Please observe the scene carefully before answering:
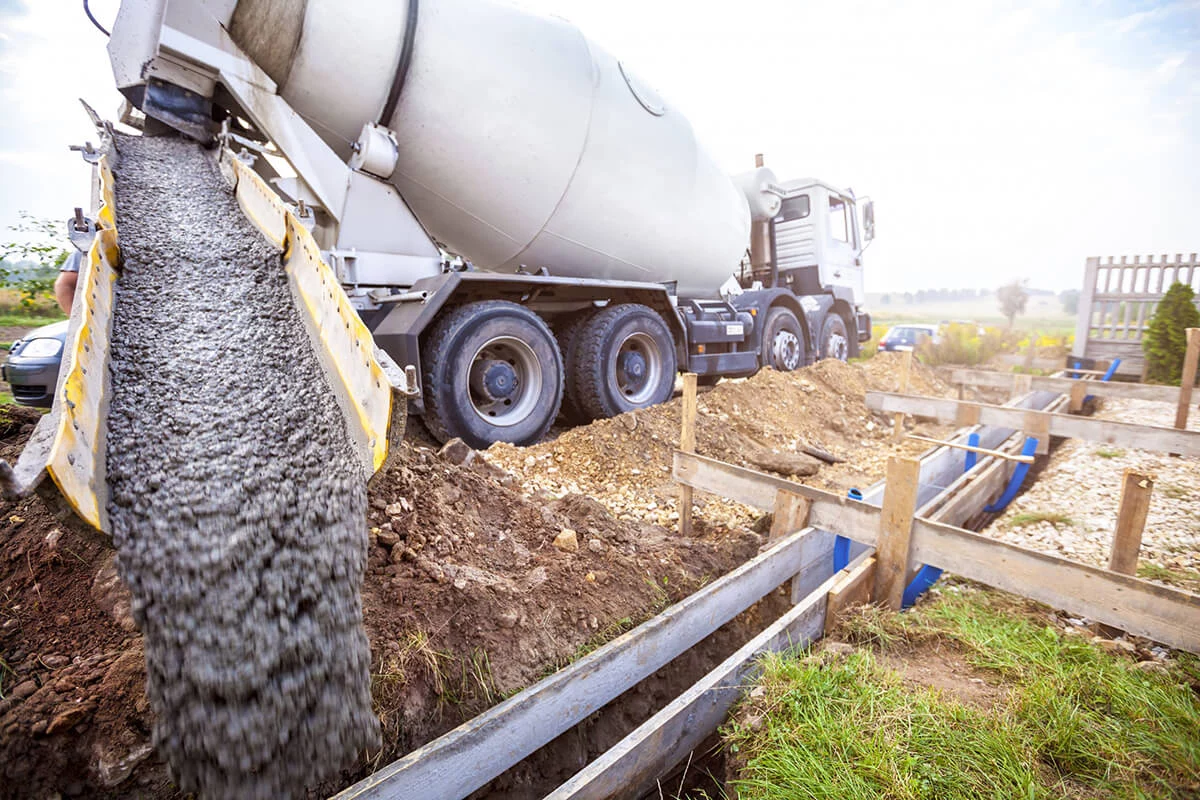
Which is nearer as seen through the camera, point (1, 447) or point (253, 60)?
point (1, 447)

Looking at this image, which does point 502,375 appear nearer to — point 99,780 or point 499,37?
point 499,37

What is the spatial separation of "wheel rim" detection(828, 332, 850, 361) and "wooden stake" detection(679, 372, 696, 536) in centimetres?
Answer: 655

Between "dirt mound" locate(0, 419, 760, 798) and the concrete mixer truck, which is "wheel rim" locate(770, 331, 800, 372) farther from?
"dirt mound" locate(0, 419, 760, 798)

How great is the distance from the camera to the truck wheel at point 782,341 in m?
7.50

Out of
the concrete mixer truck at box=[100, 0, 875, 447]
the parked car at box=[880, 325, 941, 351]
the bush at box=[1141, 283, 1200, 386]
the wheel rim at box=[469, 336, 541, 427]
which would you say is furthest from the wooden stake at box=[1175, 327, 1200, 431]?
the parked car at box=[880, 325, 941, 351]

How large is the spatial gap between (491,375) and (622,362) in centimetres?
160

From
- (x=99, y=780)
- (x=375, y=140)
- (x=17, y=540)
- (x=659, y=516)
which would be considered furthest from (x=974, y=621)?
(x=375, y=140)

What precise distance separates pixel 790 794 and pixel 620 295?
14.6ft

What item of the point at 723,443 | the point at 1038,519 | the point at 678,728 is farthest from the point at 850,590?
the point at 723,443

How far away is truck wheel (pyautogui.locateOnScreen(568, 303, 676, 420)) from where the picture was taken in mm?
5148

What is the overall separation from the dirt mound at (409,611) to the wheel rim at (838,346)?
6.69 metres

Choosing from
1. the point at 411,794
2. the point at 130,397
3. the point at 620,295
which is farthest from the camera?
the point at 620,295

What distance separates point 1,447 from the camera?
314 centimetres

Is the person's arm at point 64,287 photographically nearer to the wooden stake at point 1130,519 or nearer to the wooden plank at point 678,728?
the wooden plank at point 678,728
